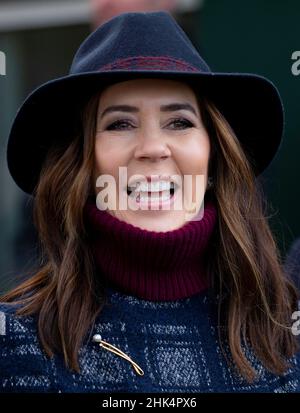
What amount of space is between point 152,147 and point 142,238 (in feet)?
0.72

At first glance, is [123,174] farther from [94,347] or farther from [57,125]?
[94,347]

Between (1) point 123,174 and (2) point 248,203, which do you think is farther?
(2) point 248,203

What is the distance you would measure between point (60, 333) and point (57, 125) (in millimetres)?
564

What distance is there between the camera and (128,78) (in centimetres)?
219

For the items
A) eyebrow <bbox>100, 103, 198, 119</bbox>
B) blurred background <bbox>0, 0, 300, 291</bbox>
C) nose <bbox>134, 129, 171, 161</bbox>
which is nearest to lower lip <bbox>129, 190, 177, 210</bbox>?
nose <bbox>134, 129, 171, 161</bbox>

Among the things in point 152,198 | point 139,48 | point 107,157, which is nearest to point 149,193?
point 152,198

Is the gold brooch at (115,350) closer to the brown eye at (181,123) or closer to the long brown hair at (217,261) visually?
the long brown hair at (217,261)

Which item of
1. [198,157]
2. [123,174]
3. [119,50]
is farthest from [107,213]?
[119,50]

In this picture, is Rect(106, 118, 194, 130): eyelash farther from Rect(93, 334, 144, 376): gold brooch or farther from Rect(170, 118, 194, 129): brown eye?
Rect(93, 334, 144, 376): gold brooch

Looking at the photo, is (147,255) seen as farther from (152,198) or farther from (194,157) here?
(194,157)

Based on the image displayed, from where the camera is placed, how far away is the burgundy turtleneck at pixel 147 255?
7.17ft

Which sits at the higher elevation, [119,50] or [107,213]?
[119,50]

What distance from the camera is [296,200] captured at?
4027mm

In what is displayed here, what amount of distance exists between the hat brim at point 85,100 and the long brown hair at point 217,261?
0.13 feet
